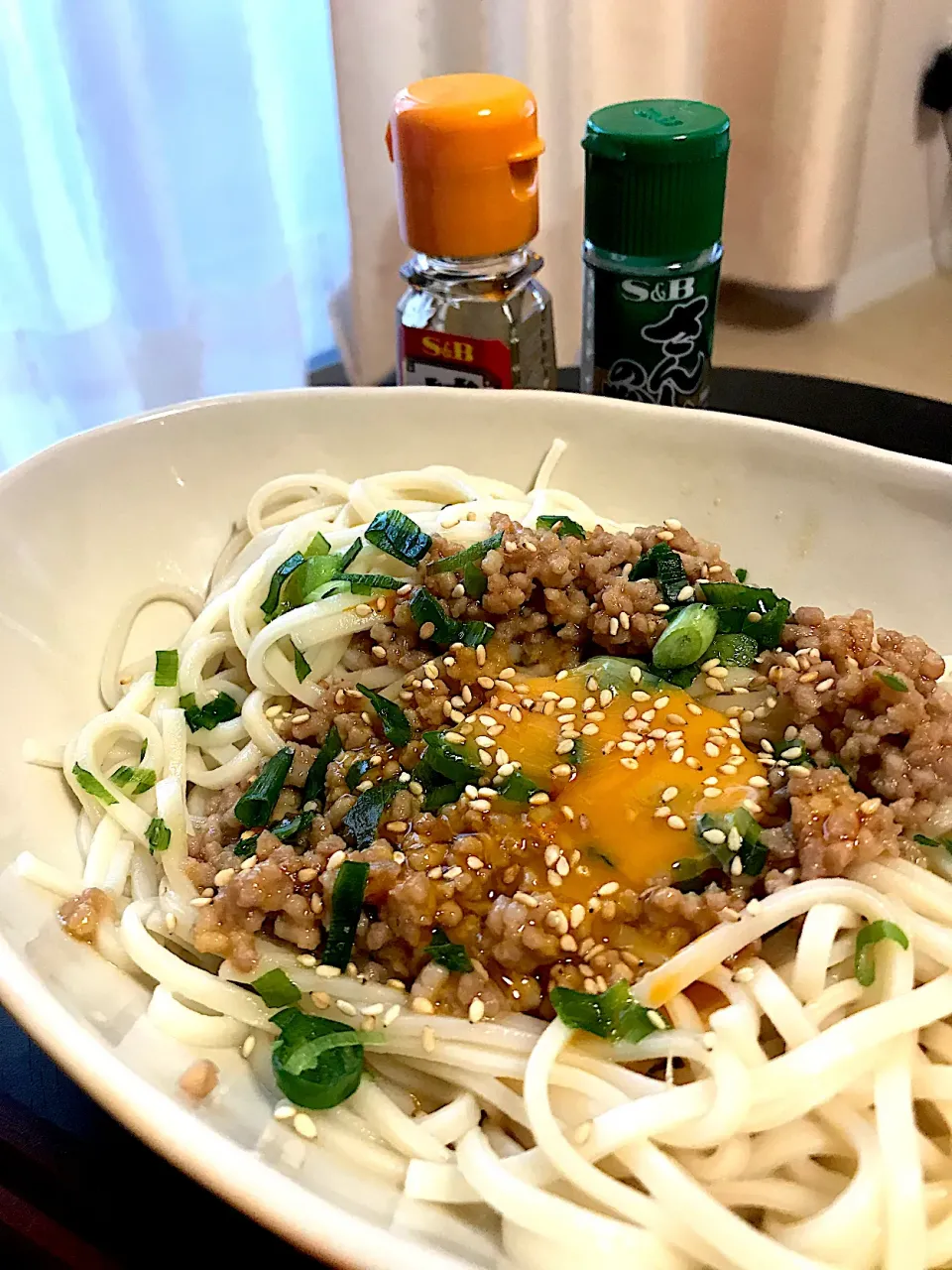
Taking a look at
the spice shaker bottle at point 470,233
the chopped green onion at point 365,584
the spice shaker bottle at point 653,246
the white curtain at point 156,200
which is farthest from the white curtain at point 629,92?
the chopped green onion at point 365,584

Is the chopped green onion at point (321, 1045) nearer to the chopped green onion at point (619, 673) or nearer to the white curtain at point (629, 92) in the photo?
the chopped green onion at point (619, 673)

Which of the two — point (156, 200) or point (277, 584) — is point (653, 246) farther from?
point (156, 200)

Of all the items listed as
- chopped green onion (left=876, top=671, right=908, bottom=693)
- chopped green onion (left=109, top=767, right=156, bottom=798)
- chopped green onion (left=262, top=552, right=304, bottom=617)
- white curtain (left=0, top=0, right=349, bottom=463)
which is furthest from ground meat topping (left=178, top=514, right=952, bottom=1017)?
white curtain (left=0, top=0, right=349, bottom=463)

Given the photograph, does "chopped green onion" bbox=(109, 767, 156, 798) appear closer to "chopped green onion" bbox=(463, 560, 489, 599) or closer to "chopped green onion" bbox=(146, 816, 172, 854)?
"chopped green onion" bbox=(146, 816, 172, 854)

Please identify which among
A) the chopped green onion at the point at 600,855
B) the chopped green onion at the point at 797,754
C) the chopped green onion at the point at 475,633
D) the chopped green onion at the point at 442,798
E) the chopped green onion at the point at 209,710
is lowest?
the chopped green onion at the point at 209,710

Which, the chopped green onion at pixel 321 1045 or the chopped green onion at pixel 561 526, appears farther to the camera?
the chopped green onion at pixel 561 526

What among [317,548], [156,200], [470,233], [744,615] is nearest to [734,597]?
[744,615]

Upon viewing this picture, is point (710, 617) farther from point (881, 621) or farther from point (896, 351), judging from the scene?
point (896, 351)
